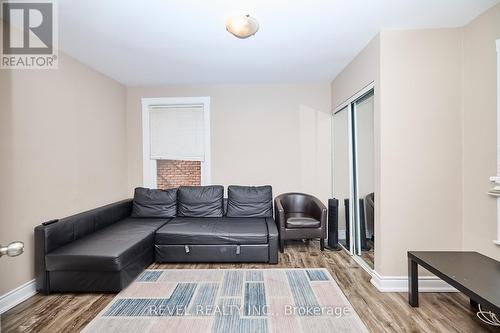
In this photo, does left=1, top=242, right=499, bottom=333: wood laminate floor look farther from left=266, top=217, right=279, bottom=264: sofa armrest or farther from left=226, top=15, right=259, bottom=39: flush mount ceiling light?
left=226, top=15, right=259, bottom=39: flush mount ceiling light

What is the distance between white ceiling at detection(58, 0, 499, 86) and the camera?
2119 mm

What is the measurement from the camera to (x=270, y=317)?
2.10m

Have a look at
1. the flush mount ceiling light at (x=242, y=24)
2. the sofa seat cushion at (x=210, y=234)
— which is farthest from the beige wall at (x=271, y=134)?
the flush mount ceiling light at (x=242, y=24)

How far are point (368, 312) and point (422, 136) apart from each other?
5.77 ft

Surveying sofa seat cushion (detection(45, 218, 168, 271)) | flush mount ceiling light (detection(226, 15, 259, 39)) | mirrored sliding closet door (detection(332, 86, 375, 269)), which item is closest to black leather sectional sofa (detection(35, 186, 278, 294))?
sofa seat cushion (detection(45, 218, 168, 271))

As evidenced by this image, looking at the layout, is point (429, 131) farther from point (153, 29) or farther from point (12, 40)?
point (12, 40)

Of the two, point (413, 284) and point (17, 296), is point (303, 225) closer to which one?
point (413, 284)

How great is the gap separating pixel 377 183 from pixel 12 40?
3857 mm

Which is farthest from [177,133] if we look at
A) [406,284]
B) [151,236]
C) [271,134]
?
[406,284]

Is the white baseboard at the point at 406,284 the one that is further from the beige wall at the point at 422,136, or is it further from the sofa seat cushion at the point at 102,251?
the sofa seat cushion at the point at 102,251

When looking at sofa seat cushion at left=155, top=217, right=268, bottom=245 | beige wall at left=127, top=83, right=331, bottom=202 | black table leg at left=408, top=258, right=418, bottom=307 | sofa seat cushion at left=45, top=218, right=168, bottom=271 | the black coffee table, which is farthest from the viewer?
beige wall at left=127, top=83, right=331, bottom=202

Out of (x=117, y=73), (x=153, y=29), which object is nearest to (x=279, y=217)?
(x=153, y=29)

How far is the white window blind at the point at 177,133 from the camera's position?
14.1ft

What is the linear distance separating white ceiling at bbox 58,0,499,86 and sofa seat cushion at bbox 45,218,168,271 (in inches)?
85.6
